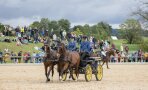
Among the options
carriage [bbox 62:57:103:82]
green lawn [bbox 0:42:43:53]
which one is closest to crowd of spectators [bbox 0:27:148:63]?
green lawn [bbox 0:42:43:53]

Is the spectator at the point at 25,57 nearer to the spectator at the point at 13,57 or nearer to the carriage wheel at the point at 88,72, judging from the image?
the spectator at the point at 13,57

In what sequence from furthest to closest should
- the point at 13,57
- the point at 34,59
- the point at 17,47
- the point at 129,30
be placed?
the point at 129,30
the point at 17,47
the point at 34,59
the point at 13,57

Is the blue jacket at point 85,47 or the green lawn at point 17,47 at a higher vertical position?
the green lawn at point 17,47

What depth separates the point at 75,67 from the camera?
24.0m

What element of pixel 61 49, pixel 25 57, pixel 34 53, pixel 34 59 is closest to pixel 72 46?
pixel 61 49

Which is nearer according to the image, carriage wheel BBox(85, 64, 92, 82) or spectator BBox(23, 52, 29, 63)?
carriage wheel BBox(85, 64, 92, 82)

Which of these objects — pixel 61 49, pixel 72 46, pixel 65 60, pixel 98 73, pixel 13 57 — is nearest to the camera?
pixel 65 60

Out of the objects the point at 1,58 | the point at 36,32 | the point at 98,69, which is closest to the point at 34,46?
the point at 36,32

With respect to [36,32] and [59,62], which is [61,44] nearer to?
[59,62]

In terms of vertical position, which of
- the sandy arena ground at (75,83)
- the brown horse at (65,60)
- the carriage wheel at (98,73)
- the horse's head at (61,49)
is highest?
the horse's head at (61,49)

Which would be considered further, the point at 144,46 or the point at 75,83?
the point at 144,46

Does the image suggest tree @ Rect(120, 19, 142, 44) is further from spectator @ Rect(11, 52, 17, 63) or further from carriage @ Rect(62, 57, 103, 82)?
carriage @ Rect(62, 57, 103, 82)

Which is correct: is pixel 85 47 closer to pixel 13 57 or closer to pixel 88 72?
pixel 88 72

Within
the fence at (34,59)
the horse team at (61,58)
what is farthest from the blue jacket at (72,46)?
the fence at (34,59)
